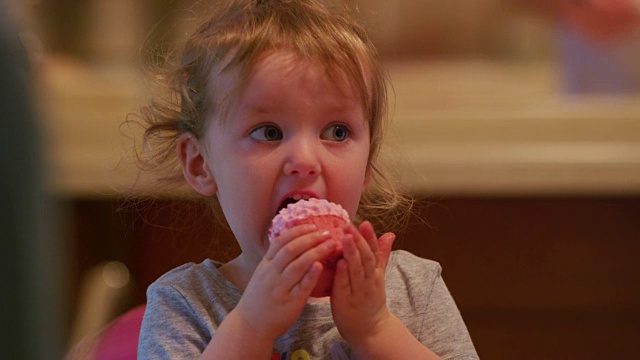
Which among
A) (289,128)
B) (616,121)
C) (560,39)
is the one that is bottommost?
(289,128)

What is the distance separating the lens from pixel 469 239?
2.06m

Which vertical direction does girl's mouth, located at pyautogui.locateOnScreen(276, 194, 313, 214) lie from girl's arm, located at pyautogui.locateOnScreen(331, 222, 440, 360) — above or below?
above

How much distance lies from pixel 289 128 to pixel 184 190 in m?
0.43

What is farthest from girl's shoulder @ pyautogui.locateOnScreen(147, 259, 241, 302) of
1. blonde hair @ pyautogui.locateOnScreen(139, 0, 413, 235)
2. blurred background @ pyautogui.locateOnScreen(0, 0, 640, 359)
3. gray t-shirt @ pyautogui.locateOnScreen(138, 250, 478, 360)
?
blurred background @ pyautogui.locateOnScreen(0, 0, 640, 359)

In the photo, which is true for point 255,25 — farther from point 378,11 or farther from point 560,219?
point 378,11

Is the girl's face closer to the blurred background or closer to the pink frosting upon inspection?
the pink frosting

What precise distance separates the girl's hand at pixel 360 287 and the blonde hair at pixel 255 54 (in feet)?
0.58

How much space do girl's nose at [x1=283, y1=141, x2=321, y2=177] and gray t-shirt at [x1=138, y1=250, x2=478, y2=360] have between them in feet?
0.48

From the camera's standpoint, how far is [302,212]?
2.49 ft

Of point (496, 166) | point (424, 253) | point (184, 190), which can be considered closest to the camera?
point (184, 190)

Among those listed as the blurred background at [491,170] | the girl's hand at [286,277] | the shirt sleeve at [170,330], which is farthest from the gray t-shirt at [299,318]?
the blurred background at [491,170]

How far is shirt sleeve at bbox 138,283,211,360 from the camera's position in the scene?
2.83 ft

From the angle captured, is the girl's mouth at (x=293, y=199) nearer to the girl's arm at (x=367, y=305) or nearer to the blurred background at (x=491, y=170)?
the girl's arm at (x=367, y=305)

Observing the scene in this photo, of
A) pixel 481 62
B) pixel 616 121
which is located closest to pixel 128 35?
pixel 481 62
